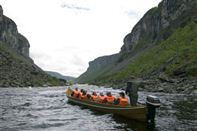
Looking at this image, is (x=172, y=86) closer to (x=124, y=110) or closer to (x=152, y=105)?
(x=124, y=110)

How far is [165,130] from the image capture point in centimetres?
2594

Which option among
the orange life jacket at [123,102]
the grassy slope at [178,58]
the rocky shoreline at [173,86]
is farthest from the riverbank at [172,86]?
the orange life jacket at [123,102]

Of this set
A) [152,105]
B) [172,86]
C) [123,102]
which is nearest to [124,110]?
[123,102]

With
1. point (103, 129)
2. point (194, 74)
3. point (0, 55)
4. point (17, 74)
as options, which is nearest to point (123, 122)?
point (103, 129)

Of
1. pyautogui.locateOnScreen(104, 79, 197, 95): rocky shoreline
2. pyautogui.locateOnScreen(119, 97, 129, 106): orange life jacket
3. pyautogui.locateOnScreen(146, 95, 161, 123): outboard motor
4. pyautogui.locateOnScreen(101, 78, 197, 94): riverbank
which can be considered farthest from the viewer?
pyautogui.locateOnScreen(101, 78, 197, 94): riverbank

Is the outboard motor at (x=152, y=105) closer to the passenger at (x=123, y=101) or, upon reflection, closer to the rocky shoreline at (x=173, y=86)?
the passenger at (x=123, y=101)

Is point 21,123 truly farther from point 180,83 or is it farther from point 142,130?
point 180,83

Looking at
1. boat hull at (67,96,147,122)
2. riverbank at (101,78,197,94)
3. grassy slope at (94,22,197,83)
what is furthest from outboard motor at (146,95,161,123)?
grassy slope at (94,22,197,83)

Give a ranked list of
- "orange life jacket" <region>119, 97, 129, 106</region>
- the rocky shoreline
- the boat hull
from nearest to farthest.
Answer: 1. the boat hull
2. "orange life jacket" <region>119, 97, 129, 106</region>
3. the rocky shoreline

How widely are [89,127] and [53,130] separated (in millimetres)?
3385

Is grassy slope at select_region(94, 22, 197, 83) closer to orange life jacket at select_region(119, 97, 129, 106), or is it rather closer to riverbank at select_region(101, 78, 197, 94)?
riverbank at select_region(101, 78, 197, 94)

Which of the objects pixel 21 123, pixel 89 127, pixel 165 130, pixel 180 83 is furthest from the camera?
pixel 180 83

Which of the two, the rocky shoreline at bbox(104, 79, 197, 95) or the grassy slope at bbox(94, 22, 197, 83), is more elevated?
the grassy slope at bbox(94, 22, 197, 83)

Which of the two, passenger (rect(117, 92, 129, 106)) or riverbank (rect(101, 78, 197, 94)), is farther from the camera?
riverbank (rect(101, 78, 197, 94))
